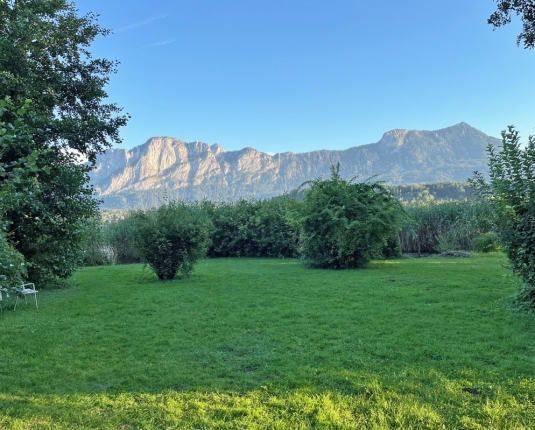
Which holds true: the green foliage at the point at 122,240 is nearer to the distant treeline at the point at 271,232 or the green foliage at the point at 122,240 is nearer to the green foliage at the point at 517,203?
the distant treeline at the point at 271,232

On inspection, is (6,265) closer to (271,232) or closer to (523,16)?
(523,16)

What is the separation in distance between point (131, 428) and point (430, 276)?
9.40 meters

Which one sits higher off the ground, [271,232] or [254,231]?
[254,231]

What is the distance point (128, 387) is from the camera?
3912mm

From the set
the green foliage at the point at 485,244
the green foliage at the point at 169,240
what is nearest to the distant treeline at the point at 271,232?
the green foliage at the point at 485,244

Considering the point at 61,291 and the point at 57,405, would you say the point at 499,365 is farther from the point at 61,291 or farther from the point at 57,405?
the point at 61,291

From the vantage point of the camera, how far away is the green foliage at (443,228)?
796 inches

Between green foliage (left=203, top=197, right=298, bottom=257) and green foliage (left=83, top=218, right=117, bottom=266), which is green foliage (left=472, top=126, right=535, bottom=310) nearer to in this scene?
green foliage (left=203, top=197, right=298, bottom=257)

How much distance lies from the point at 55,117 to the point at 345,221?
362 inches

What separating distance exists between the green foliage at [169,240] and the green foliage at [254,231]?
8.88 metres

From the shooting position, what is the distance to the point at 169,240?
11.5 m

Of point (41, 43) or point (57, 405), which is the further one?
point (41, 43)

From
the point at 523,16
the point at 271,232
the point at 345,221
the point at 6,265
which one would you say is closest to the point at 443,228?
the point at 271,232

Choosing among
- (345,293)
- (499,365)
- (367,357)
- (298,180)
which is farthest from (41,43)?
(298,180)
